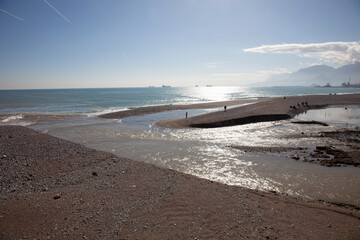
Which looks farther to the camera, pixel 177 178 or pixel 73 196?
pixel 177 178

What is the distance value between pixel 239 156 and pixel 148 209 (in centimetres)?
958

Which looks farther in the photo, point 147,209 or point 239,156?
point 239,156

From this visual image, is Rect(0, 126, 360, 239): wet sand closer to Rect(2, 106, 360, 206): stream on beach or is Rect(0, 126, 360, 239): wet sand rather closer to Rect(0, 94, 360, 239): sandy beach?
Rect(0, 94, 360, 239): sandy beach

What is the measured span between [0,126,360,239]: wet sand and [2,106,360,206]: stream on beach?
1.56 metres

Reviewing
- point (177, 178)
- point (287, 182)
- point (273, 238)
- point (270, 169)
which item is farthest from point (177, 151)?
point (273, 238)

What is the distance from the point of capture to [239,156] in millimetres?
15242

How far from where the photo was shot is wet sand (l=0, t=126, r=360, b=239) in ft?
21.3

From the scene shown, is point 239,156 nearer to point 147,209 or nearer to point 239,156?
point 239,156

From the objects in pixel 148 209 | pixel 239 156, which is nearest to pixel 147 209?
pixel 148 209

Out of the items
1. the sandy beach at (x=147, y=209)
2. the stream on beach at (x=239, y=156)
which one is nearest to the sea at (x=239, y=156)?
the stream on beach at (x=239, y=156)

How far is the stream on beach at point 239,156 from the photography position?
10.5 m

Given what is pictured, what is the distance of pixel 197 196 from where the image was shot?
8773 millimetres

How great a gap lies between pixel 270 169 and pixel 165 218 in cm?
844

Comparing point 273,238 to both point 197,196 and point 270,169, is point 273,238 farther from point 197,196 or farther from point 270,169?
point 270,169
